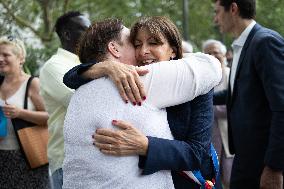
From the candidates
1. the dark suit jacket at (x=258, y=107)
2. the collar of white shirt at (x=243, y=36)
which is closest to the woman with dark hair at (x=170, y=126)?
the dark suit jacket at (x=258, y=107)

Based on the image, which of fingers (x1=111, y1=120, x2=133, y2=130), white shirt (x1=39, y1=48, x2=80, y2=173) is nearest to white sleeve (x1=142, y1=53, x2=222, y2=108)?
fingers (x1=111, y1=120, x2=133, y2=130)

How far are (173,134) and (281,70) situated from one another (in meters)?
1.39

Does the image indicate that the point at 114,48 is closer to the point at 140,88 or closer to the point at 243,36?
the point at 140,88

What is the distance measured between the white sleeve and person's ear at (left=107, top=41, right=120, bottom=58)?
0.23 meters

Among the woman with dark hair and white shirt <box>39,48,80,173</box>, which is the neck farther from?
the woman with dark hair

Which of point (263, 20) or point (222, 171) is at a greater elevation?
point (222, 171)

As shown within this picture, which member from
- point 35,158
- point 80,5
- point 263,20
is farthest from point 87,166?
point 80,5

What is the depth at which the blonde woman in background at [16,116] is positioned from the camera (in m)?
4.75

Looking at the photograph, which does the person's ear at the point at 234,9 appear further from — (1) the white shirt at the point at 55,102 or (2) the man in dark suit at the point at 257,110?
(1) the white shirt at the point at 55,102

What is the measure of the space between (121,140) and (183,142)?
10.8 inches

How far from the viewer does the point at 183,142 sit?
2.28 m

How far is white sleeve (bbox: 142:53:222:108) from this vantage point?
2211mm

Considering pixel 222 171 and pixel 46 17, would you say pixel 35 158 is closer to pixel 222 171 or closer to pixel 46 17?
pixel 222 171

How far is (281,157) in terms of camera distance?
3.35 m
